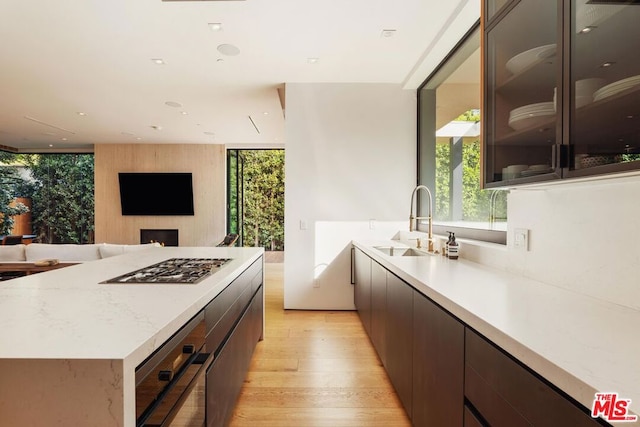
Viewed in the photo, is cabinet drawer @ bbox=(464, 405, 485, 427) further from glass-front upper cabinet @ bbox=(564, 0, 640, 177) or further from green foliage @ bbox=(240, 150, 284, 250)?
green foliage @ bbox=(240, 150, 284, 250)

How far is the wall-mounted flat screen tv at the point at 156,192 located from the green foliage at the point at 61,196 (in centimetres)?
150

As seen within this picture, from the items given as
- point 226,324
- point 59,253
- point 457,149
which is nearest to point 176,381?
point 226,324

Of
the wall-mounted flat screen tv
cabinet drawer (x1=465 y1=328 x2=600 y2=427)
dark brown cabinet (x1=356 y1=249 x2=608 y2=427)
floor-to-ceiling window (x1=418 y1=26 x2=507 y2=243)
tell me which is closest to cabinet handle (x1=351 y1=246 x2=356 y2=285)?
floor-to-ceiling window (x1=418 y1=26 x2=507 y2=243)

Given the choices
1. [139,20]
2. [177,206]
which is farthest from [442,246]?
[177,206]

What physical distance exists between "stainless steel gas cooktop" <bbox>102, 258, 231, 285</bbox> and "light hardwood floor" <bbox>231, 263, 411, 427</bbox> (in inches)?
36.4

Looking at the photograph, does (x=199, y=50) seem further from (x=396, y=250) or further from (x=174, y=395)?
(x=174, y=395)

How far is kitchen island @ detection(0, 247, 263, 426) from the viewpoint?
64 centimetres

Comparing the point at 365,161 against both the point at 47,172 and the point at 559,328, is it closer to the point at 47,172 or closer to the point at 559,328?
the point at 559,328

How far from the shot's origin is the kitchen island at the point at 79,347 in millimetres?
641

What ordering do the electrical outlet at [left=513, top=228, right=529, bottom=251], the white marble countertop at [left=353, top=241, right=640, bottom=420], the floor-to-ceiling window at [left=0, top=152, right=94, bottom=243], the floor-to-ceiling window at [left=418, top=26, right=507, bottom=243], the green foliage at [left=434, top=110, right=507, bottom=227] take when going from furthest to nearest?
1. the floor-to-ceiling window at [left=0, top=152, right=94, bottom=243]
2. the floor-to-ceiling window at [left=418, top=26, right=507, bottom=243]
3. the green foliage at [left=434, top=110, right=507, bottom=227]
4. the electrical outlet at [left=513, top=228, right=529, bottom=251]
5. the white marble countertop at [left=353, top=241, right=640, bottom=420]

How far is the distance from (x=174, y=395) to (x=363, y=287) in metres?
2.34

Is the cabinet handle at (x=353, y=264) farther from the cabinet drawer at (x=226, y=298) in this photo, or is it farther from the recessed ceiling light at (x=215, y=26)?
the recessed ceiling light at (x=215, y=26)

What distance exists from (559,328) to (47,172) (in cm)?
1087

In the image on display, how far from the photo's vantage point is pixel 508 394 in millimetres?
817
